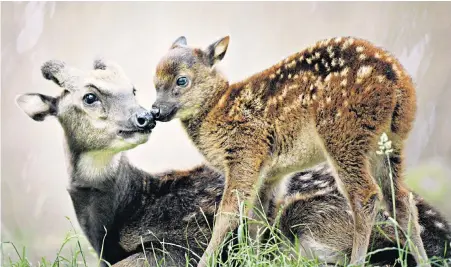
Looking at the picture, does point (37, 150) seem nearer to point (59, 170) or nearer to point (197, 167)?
point (59, 170)

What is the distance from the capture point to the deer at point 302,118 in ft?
9.66

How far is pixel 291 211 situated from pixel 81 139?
100 centimetres

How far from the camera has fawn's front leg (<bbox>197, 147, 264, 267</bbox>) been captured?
3.12 meters

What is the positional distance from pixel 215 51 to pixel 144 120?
1.45ft

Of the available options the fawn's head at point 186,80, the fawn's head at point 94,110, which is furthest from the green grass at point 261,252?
the fawn's head at point 186,80

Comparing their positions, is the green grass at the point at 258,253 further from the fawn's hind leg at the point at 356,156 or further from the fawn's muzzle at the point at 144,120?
the fawn's muzzle at the point at 144,120

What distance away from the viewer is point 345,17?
365 cm

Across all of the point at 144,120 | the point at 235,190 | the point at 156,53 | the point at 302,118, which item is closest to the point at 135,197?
the point at 144,120

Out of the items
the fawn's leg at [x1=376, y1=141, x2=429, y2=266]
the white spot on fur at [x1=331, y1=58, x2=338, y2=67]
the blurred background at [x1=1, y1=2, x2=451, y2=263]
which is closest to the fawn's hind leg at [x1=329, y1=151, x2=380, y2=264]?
the fawn's leg at [x1=376, y1=141, x2=429, y2=266]

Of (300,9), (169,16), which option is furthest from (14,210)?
(300,9)

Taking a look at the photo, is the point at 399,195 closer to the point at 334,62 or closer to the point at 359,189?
the point at 359,189

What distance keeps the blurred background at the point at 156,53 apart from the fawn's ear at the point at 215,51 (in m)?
0.16

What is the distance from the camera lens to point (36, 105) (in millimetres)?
3369

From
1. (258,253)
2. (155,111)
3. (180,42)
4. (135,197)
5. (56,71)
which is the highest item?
(180,42)
